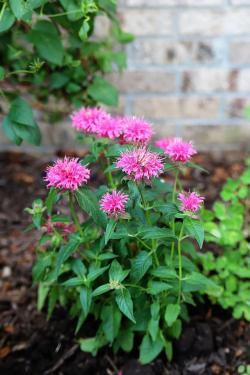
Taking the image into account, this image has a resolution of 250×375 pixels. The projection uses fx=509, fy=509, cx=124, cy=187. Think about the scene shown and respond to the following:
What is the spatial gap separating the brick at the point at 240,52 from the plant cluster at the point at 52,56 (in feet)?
1.60

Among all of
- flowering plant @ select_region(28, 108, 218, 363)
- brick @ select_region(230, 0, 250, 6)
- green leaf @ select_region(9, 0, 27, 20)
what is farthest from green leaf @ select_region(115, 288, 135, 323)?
brick @ select_region(230, 0, 250, 6)

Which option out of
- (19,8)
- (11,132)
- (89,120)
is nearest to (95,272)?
(89,120)

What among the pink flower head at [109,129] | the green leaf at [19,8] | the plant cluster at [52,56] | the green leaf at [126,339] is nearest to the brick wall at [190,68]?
the plant cluster at [52,56]

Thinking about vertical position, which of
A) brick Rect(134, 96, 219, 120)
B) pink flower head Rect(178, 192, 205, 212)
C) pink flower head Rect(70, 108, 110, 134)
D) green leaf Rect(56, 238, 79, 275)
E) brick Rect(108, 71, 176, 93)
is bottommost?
green leaf Rect(56, 238, 79, 275)

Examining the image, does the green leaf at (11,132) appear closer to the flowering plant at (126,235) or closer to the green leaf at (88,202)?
the flowering plant at (126,235)

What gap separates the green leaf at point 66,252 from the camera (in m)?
1.23

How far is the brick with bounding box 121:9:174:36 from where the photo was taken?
2135 millimetres

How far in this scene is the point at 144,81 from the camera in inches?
89.6

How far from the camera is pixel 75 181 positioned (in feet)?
3.60

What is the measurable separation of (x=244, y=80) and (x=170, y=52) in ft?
1.17

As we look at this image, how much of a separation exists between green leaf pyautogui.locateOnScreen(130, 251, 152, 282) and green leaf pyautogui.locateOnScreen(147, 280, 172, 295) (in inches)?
2.0

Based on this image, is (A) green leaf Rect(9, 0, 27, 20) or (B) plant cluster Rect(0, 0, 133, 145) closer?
(A) green leaf Rect(9, 0, 27, 20)

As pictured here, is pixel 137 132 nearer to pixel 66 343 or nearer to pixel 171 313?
pixel 171 313

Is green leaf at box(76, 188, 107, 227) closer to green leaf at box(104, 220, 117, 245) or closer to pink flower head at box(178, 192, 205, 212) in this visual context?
green leaf at box(104, 220, 117, 245)
